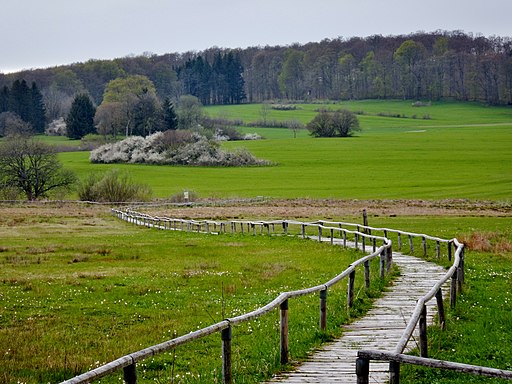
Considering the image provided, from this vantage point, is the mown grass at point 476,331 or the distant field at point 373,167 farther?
the distant field at point 373,167

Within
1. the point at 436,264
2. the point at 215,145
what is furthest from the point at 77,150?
the point at 436,264

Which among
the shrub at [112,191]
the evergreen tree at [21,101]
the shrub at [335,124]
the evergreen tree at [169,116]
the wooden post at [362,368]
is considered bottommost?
the shrub at [112,191]

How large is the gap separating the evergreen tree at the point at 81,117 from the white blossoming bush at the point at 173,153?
111 feet

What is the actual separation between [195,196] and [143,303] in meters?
60.2

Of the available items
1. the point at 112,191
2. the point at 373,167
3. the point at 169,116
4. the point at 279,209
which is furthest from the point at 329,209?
the point at 169,116

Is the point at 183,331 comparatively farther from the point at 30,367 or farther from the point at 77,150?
the point at 77,150

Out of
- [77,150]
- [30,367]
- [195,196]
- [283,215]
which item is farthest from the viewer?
[77,150]

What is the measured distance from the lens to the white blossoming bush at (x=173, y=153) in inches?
4643

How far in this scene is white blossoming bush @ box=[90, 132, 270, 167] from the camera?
117938mm

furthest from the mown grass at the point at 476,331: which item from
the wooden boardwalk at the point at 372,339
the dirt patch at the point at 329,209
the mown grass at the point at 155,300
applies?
the dirt patch at the point at 329,209

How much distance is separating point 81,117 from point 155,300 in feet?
465

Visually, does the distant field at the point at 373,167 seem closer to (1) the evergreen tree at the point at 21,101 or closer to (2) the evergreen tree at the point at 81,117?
(2) the evergreen tree at the point at 81,117

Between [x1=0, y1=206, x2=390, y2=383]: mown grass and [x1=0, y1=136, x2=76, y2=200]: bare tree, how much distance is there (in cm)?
4286

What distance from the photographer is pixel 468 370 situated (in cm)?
845
